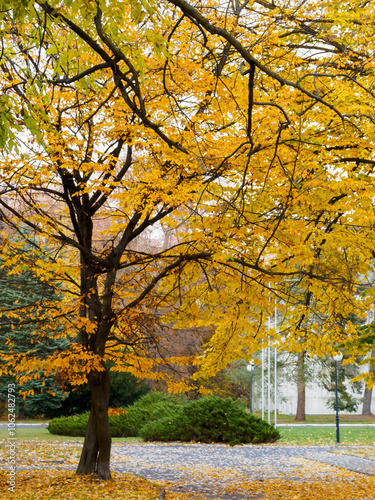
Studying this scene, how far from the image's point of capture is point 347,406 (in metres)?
34.8

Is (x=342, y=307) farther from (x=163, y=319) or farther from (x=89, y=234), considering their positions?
(x=89, y=234)

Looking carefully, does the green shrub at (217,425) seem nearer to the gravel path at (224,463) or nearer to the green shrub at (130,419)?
the gravel path at (224,463)

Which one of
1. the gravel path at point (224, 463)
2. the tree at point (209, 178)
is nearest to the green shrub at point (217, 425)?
the gravel path at point (224, 463)

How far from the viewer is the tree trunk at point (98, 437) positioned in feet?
A: 27.3

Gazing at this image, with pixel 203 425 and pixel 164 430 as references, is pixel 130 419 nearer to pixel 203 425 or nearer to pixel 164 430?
pixel 164 430

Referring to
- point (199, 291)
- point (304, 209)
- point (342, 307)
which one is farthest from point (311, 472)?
point (304, 209)

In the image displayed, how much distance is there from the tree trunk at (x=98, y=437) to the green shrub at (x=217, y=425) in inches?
323

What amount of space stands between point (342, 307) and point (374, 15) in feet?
15.0

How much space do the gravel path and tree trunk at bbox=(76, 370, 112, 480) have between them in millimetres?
1349

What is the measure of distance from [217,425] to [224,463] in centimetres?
447

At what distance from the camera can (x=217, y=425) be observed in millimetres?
16516

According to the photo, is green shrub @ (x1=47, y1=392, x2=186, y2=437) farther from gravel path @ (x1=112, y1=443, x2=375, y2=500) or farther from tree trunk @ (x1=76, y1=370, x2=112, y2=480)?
tree trunk @ (x1=76, y1=370, x2=112, y2=480)

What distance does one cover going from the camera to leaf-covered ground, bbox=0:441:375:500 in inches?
280

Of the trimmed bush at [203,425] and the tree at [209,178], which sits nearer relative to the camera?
the tree at [209,178]
